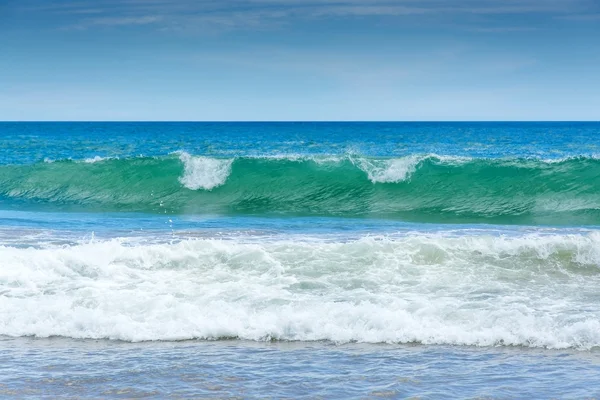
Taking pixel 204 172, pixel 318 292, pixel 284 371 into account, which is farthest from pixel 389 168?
pixel 284 371

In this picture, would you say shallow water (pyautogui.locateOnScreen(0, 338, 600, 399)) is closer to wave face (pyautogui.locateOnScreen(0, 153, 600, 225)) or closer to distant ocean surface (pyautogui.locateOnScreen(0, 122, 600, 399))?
distant ocean surface (pyautogui.locateOnScreen(0, 122, 600, 399))

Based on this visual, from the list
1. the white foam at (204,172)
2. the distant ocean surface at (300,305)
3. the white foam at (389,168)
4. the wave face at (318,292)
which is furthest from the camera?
the white foam at (204,172)

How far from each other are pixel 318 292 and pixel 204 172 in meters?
14.0

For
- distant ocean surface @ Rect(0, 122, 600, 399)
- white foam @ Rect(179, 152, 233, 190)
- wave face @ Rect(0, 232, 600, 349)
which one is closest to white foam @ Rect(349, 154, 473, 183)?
distant ocean surface @ Rect(0, 122, 600, 399)

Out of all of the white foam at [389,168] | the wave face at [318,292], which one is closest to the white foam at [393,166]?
the white foam at [389,168]

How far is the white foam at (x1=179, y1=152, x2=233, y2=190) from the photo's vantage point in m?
21.3

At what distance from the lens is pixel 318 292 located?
8.48 metres

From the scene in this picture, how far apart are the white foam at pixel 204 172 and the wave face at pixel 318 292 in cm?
1114

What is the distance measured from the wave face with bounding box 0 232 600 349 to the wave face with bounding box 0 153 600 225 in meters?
6.52

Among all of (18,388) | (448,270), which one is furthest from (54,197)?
(18,388)

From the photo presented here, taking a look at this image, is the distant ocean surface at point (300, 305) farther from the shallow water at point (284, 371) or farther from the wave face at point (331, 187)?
the wave face at point (331, 187)

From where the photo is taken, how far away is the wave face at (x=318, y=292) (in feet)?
23.1

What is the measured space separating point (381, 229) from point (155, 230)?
4056mm

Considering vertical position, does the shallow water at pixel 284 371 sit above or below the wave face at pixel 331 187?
below
